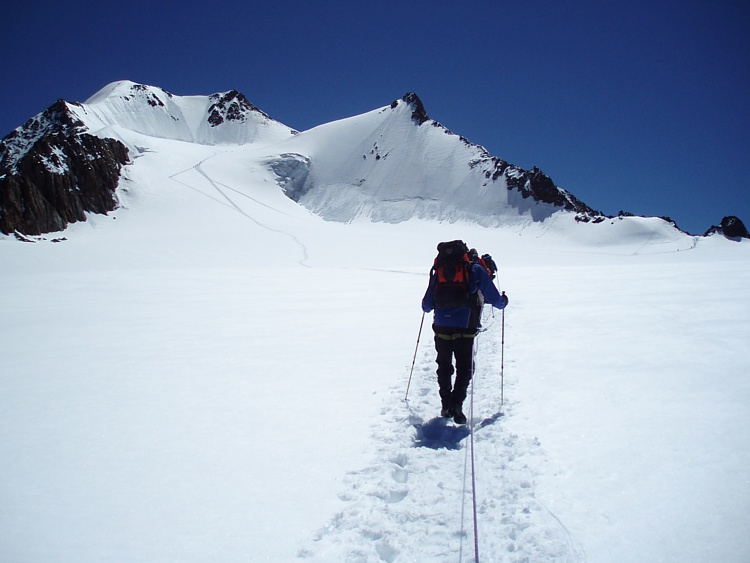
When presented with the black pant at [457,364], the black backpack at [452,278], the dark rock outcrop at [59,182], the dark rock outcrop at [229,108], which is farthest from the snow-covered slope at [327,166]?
the black pant at [457,364]

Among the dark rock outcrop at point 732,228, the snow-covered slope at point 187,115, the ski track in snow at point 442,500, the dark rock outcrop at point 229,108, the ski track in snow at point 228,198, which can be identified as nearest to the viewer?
the ski track in snow at point 442,500

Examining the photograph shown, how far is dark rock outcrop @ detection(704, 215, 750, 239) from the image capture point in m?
50.4

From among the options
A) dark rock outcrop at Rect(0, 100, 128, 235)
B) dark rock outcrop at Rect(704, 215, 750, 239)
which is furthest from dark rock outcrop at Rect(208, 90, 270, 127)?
dark rock outcrop at Rect(704, 215, 750, 239)

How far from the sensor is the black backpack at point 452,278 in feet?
15.1

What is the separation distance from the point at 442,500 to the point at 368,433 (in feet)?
3.83

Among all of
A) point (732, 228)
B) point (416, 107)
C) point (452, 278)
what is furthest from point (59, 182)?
→ point (732, 228)

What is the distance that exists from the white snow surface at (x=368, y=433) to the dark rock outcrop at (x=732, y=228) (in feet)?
176

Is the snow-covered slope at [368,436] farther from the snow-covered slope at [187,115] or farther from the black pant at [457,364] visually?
the snow-covered slope at [187,115]

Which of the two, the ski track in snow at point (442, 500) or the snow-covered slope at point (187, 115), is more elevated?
the snow-covered slope at point (187, 115)

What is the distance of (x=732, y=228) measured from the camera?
51.1 metres

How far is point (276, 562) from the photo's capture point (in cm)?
253

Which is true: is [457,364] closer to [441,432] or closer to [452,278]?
[441,432]

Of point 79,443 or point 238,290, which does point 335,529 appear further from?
point 238,290

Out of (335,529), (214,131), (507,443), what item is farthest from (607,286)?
(214,131)
